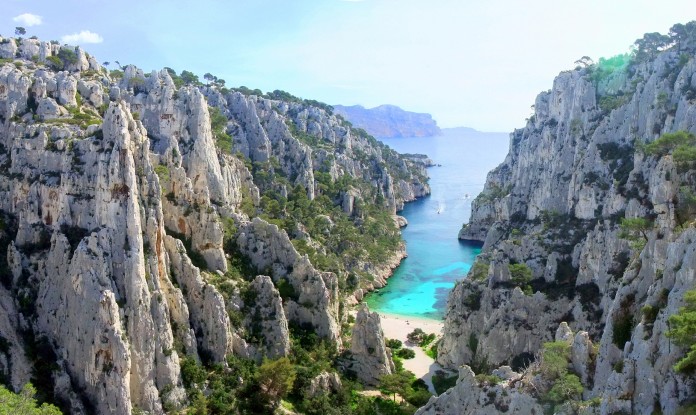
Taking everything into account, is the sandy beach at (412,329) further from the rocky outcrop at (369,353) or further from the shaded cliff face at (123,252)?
the shaded cliff face at (123,252)

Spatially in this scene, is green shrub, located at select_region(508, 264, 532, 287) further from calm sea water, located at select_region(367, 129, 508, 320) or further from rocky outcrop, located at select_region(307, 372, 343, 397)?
calm sea water, located at select_region(367, 129, 508, 320)

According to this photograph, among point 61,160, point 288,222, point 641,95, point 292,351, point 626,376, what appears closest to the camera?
point 626,376

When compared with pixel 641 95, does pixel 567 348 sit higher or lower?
lower

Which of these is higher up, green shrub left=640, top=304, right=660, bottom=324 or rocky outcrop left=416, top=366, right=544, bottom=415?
green shrub left=640, top=304, right=660, bottom=324

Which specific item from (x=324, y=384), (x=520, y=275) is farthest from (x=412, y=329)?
(x=324, y=384)

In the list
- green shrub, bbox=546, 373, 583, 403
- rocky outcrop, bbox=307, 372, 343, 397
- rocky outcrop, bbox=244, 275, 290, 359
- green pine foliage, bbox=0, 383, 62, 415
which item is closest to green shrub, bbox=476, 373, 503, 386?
green shrub, bbox=546, 373, 583, 403

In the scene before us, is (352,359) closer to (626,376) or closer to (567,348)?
(567,348)

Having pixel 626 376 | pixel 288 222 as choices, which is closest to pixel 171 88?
pixel 288 222
